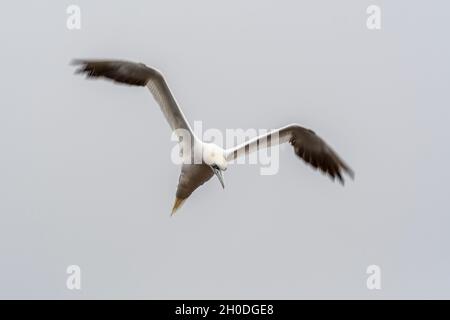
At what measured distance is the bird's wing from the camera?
19.5 meters

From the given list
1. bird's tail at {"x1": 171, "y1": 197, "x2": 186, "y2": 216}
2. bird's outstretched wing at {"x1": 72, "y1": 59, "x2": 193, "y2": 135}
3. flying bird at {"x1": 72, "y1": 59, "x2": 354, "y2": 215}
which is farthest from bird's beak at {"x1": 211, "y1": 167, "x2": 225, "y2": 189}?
bird's tail at {"x1": 171, "y1": 197, "x2": 186, "y2": 216}

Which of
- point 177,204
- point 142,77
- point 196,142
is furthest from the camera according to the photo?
point 177,204

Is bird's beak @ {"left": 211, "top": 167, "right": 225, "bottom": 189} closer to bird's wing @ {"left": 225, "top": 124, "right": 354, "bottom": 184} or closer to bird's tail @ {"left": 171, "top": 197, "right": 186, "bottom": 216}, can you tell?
bird's wing @ {"left": 225, "top": 124, "right": 354, "bottom": 184}

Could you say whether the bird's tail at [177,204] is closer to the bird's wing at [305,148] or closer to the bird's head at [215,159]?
the bird's head at [215,159]

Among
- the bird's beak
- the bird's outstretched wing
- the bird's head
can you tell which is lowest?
the bird's beak

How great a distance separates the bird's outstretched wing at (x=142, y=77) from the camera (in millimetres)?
18859

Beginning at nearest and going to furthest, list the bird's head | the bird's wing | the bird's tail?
the bird's head < the bird's wing < the bird's tail

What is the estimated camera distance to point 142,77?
19000 millimetres

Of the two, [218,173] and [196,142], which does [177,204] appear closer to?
[218,173]

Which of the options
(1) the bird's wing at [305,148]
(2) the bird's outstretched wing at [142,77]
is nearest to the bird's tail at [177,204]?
(1) the bird's wing at [305,148]

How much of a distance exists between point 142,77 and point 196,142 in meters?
1.52

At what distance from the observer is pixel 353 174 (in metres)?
19.5

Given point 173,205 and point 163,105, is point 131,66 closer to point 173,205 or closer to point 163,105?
point 163,105

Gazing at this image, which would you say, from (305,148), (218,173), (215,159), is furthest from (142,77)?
(305,148)
